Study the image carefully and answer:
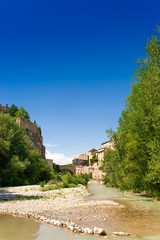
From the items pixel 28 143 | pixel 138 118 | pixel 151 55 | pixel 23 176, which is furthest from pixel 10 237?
pixel 28 143

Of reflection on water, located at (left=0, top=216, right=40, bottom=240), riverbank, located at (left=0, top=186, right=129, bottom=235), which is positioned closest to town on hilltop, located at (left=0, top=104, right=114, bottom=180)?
riverbank, located at (left=0, top=186, right=129, bottom=235)

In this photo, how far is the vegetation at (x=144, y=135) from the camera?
19297 mm

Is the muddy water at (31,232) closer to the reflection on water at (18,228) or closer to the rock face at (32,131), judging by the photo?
the reflection on water at (18,228)

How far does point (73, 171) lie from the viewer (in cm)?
10462

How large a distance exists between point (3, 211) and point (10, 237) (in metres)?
6.45

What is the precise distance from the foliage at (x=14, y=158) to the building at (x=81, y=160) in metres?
88.5

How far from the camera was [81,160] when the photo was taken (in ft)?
450

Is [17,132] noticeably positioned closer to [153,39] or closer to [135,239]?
[153,39]

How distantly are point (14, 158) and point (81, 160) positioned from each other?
101923mm

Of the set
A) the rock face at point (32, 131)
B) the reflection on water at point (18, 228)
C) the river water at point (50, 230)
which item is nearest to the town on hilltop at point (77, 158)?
the rock face at point (32, 131)

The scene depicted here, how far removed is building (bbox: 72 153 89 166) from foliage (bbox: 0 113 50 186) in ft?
290

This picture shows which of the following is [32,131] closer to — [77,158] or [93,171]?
[93,171]

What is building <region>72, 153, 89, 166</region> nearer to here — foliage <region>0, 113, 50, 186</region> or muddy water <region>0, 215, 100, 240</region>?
foliage <region>0, 113, 50, 186</region>

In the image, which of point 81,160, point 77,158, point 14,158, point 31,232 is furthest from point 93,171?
point 31,232
